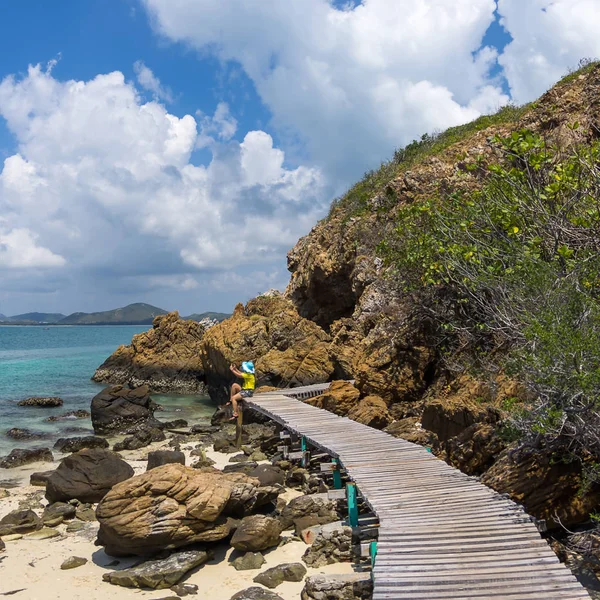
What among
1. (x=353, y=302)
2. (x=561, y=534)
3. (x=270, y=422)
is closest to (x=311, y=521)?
(x=561, y=534)

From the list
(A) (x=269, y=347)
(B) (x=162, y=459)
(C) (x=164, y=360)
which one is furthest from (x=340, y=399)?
(C) (x=164, y=360)

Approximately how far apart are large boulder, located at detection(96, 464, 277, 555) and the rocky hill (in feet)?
14.8

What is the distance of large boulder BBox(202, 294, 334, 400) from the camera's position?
78.4ft

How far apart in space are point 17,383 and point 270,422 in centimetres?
2952

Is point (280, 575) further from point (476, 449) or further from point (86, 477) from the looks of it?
point (86, 477)

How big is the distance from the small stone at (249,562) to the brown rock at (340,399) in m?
8.32

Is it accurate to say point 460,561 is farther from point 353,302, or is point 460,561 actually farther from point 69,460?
point 353,302

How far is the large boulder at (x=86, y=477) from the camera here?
13.1m

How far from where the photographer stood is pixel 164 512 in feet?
31.4

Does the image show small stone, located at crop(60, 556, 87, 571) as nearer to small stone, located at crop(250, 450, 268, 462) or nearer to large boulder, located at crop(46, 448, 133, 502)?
large boulder, located at crop(46, 448, 133, 502)

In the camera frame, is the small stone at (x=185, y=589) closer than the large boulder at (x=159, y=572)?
Yes

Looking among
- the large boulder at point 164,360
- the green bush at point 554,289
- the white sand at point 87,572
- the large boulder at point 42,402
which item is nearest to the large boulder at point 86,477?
the white sand at point 87,572

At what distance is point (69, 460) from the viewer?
1383 centimetres

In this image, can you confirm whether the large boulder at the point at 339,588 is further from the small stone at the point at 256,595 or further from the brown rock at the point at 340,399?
the brown rock at the point at 340,399
